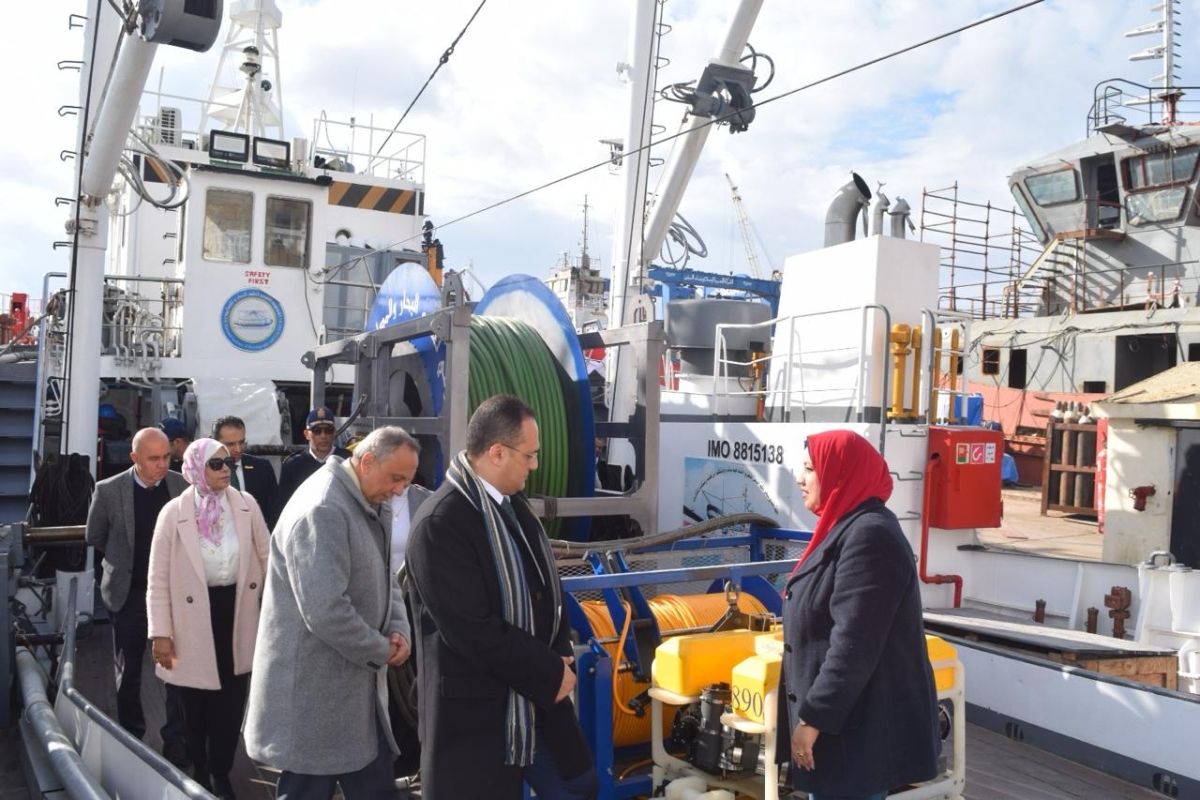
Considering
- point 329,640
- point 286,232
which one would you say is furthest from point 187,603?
point 286,232

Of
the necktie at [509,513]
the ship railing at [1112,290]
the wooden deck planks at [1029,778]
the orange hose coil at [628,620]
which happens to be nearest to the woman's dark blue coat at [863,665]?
the necktie at [509,513]

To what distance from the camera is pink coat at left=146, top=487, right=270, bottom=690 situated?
13.8 ft

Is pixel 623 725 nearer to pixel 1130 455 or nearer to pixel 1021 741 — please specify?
pixel 1021 741

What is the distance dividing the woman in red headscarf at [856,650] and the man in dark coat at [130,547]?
338cm

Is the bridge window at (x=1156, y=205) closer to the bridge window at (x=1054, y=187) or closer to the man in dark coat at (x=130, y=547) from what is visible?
the bridge window at (x=1054, y=187)

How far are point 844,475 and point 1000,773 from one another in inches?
112

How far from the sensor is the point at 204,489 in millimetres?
4363

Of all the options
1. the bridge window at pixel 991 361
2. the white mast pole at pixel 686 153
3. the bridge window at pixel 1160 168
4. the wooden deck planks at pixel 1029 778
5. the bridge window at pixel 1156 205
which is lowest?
the wooden deck planks at pixel 1029 778

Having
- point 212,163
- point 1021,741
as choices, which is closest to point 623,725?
point 1021,741

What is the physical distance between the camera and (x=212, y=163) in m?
11.2

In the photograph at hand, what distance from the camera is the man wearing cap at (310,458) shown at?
6.22 m

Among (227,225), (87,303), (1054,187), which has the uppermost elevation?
(1054,187)

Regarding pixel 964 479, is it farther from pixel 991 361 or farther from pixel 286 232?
pixel 991 361

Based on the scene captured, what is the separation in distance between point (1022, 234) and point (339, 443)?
20730mm
